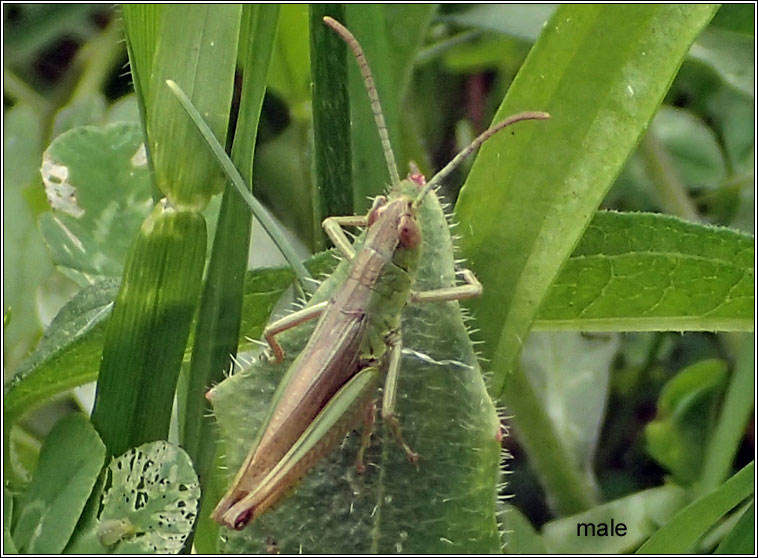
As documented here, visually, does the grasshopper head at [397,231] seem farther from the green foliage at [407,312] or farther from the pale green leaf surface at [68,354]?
the pale green leaf surface at [68,354]

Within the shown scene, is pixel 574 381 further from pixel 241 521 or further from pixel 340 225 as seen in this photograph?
pixel 241 521

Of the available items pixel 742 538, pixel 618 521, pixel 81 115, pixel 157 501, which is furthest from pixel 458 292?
pixel 81 115

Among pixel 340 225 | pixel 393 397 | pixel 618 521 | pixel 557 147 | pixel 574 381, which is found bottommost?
pixel 618 521

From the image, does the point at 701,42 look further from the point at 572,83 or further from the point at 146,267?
the point at 146,267

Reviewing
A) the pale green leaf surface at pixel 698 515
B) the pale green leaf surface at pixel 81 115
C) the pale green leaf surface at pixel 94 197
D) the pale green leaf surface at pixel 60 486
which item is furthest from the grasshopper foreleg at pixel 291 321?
the pale green leaf surface at pixel 81 115

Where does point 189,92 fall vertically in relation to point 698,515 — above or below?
→ above

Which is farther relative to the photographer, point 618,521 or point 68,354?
point 618,521
